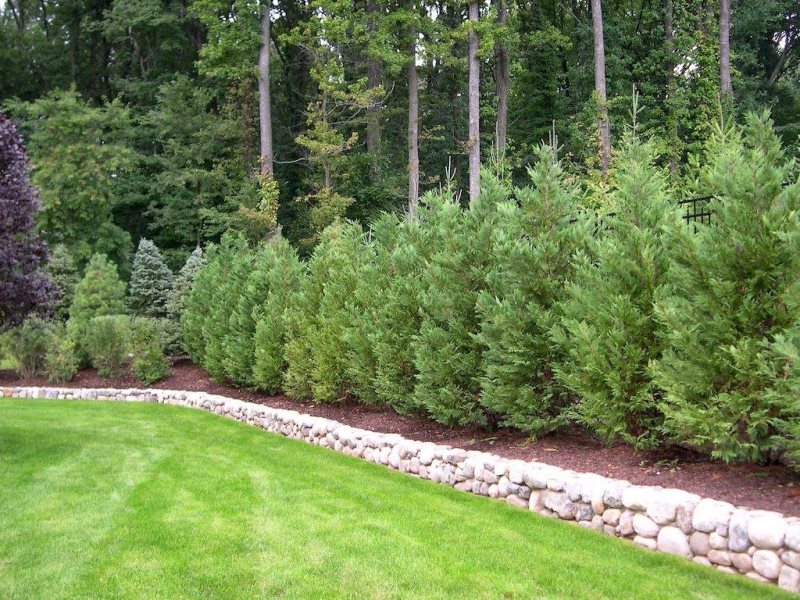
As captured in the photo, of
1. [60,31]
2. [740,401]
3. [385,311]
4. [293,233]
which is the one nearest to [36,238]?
[385,311]

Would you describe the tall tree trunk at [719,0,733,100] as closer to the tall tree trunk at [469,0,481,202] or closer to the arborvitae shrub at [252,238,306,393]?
the tall tree trunk at [469,0,481,202]

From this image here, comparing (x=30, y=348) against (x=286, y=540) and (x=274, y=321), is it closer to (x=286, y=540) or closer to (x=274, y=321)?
(x=274, y=321)

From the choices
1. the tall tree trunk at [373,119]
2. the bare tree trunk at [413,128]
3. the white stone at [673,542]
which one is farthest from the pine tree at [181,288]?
the white stone at [673,542]

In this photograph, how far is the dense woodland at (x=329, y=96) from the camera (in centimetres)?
2291

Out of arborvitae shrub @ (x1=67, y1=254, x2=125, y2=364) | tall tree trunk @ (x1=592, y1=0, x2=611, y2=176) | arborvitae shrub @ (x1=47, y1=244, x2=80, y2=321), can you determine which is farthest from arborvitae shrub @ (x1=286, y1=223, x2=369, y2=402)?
arborvitae shrub @ (x1=47, y1=244, x2=80, y2=321)

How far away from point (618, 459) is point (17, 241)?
7.42m

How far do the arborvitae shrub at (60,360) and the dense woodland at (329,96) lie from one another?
275 inches

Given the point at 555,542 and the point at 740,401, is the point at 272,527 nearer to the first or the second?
the point at 555,542

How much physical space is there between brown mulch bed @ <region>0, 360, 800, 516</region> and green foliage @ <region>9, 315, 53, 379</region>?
9.81m

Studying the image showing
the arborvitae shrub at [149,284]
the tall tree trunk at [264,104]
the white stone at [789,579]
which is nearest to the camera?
the white stone at [789,579]

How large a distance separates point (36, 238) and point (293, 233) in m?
16.8

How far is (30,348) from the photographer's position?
17422 millimetres

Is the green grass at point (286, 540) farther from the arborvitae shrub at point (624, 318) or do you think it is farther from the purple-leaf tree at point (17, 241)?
the purple-leaf tree at point (17, 241)

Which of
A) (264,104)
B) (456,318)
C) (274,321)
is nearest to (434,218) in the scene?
(456,318)
